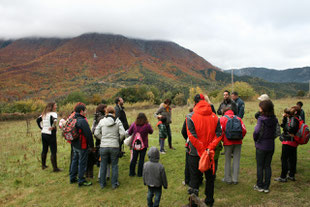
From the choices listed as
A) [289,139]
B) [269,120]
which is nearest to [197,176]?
[269,120]

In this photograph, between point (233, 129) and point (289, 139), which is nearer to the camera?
point (233, 129)

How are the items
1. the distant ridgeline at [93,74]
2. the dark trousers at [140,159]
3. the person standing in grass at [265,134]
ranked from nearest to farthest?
1. the person standing in grass at [265,134]
2. the dark trousers at [140,159]
3. the distant ridgeline at [93,74]

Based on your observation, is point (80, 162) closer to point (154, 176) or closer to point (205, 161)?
point (154, 176)

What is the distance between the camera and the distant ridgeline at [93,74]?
74.2 m

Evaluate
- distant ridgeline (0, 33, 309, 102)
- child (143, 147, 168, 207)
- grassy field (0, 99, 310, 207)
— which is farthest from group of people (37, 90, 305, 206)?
distant ridgeline (0, 33, 309, 102)

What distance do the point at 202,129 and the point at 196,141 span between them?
9.3 inches

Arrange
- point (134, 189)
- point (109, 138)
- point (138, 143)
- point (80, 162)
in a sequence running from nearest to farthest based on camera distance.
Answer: point (109, 138) < point (134, 189) < point (80, 162) < point (138, 143)

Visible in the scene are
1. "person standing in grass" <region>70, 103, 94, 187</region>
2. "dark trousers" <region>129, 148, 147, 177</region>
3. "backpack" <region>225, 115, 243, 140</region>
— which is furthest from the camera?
"dark trousers" <region>129, 148, 147, 177</region>

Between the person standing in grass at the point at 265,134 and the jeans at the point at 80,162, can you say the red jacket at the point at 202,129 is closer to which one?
the person standing in grass at the point at 265,134

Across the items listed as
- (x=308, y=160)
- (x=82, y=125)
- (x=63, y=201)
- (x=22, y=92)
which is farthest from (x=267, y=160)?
(x=22, y=92)

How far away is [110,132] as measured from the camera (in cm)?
516

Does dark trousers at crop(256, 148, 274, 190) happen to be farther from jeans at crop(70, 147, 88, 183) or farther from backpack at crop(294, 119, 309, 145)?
jeans at crop(70, 147, 88, 183)

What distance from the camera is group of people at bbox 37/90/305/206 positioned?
3.87 metres

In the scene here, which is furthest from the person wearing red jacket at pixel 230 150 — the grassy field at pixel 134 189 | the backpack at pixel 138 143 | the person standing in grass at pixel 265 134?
the backpack at pixel 138 143
